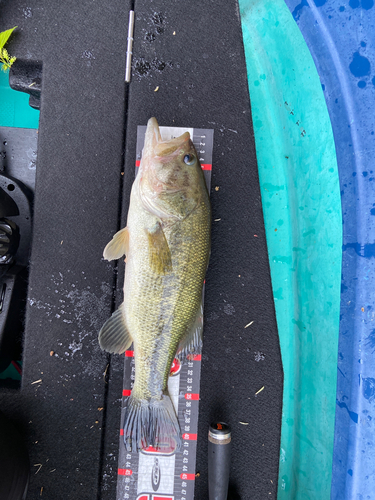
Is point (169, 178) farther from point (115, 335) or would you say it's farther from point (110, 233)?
point (115, 335)

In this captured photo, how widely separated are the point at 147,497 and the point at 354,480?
0.97 meters

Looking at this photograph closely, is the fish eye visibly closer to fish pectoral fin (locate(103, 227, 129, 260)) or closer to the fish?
the fish

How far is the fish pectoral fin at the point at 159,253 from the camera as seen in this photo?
1.29m

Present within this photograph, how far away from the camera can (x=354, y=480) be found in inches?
53.0

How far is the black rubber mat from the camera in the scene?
62.9 inches

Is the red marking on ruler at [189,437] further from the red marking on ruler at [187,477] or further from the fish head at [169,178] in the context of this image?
the fish head at [169,178]

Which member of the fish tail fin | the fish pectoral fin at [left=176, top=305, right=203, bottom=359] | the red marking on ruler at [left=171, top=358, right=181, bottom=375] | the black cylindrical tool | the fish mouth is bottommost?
the black cylindrical tool

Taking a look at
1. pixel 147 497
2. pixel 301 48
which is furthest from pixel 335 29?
pixel 147 497

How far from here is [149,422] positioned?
1418 millimetres

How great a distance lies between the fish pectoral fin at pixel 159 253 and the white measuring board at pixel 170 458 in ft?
1.70

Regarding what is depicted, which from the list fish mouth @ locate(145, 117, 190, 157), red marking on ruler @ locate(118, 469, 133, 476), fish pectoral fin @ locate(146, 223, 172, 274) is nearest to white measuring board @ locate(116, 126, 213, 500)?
red marking on ruler @ locate(118, 469, 133, 476)

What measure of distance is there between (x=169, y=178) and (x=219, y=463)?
1342 millimetres

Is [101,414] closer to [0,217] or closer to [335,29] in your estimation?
[0,217]

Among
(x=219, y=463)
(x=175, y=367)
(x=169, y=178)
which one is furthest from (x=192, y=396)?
(x=169, y=178)
